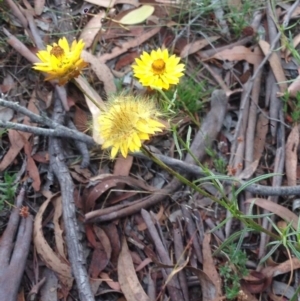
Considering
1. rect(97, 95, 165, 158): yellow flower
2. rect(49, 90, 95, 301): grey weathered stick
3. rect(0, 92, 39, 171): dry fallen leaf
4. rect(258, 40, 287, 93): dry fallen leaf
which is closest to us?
rect(97, 95, 165, 158): yellow flower

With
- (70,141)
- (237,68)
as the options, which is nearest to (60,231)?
(70,141)

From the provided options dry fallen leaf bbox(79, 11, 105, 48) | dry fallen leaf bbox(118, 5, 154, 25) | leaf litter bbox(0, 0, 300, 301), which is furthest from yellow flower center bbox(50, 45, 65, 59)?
dry fallen leaf bbox(118, 5, 154, 25)

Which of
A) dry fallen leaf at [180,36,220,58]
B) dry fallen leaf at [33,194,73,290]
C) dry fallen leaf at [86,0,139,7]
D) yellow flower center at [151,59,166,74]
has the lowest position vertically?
dry fallen leaf at [33,194,73,290]

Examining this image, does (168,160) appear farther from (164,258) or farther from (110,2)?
(110,2)

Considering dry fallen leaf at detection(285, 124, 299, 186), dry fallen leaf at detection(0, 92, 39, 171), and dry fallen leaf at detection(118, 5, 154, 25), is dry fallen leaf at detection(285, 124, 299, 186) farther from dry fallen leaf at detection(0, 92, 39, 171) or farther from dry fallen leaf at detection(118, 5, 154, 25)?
dry fallen leaf at detection(0, 92, 39, 171)

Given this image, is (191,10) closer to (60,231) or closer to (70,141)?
(70,141)
